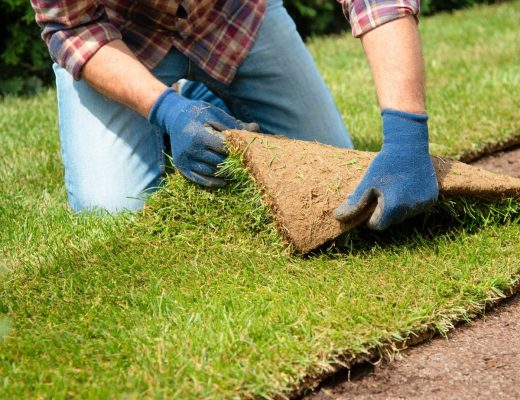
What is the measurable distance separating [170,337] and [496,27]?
507cm

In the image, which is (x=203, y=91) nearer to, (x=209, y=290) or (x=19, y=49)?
(x=209, y=290)

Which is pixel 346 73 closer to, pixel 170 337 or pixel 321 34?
pixel 321 34

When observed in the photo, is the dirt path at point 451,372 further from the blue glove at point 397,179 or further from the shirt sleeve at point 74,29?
the shirt sleeve at point 74,29

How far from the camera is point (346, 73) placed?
5000mm

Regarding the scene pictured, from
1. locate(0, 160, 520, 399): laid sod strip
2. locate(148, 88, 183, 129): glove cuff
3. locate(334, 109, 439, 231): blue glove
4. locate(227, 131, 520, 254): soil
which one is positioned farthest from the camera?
locate(148, 88, 183, 129): glove cuff

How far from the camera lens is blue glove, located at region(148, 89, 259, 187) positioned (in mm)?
2389

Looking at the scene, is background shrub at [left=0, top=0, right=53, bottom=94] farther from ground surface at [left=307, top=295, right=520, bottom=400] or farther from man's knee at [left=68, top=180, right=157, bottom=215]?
ground surface at [left=307, top=295, right=520, bottom=400]

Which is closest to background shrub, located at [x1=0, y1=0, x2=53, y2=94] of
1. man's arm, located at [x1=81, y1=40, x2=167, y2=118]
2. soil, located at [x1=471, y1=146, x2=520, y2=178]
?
man's arm, located at [x1=81, y1=40, x2=167, y2=118]

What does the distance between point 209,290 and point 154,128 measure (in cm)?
106

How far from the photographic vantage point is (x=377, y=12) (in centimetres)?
239

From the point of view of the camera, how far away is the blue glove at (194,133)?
2.39 metres

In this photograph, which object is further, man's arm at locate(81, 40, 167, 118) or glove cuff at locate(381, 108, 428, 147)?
man's arm at locate(81, 40, 167, 118)

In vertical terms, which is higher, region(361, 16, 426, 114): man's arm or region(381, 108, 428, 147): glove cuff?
region(361, 16, 426, 114): man's arm

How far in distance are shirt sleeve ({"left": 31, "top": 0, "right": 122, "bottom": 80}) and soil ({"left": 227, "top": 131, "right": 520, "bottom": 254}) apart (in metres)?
0.66
